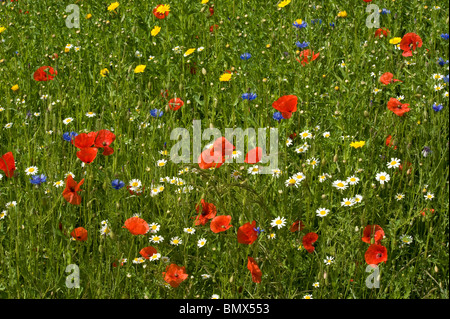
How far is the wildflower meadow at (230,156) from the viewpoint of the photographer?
2031 millimetres

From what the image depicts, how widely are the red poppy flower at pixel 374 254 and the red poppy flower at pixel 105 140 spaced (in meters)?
1.06

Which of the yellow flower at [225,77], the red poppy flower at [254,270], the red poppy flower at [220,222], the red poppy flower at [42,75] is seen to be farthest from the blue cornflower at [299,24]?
the red poppy flower at [254,270]

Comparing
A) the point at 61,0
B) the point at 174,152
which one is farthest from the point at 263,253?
the point at 61,0

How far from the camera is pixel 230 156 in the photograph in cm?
222

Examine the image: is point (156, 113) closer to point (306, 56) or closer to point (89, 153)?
point (89, 153)

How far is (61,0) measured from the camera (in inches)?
170

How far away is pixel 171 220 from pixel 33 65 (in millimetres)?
1903

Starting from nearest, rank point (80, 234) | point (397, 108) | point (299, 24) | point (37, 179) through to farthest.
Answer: point (80, 234) → point (37, 179) → point (397, 108) → point (299, 24)

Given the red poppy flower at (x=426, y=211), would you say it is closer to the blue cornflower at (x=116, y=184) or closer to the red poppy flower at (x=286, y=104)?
the red poppy flower at (x=286, y=104)

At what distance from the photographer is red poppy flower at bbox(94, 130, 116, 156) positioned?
221 centimetres

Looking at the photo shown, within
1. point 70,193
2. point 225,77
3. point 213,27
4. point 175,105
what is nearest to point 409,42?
point 225,77

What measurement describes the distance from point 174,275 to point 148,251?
0.17 metres

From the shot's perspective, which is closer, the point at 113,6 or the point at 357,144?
the point at 357,144

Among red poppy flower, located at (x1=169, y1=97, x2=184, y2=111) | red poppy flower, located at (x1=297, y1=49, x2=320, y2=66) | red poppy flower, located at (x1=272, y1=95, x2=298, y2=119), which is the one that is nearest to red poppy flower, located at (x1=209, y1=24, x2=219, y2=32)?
red poppy flower, located at (x1=297, y1=49, x2=320, y2=66)
